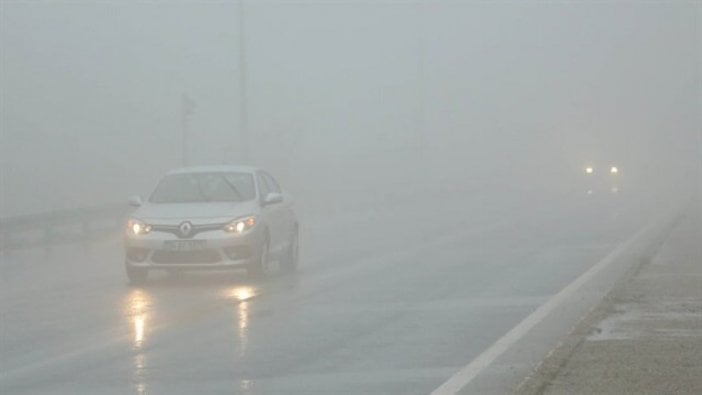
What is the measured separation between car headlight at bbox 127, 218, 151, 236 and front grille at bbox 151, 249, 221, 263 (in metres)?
0.38

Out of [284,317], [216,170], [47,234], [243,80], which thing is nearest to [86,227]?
[47,234]

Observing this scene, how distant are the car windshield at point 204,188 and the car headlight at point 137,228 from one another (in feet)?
2.96

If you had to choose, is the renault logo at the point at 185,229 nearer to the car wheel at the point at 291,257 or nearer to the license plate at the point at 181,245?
the license plate at the point at 181,245

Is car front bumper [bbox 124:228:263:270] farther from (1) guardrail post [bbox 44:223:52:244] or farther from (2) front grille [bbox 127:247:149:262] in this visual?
(1) guardrail post [bbox 44:223:52:244]

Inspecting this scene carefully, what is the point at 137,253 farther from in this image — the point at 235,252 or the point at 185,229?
the point at 235,252

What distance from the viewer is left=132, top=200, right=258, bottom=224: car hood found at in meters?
20.6

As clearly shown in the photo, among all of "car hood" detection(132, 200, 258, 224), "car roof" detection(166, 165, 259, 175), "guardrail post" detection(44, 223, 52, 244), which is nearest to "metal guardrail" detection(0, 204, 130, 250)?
"guardrail post" detection(44, 223, 52, 244)

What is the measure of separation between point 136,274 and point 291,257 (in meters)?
2.95

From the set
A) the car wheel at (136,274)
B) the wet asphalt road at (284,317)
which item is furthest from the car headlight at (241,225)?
the car wheel at (136,274)

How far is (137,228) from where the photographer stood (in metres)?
20.6

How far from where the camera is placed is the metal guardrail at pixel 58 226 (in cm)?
3059

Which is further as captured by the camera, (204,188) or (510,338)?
(204,188)

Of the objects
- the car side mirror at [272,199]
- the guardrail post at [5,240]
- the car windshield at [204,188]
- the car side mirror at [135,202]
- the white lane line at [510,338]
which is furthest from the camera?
the guardrail post at [5,240]

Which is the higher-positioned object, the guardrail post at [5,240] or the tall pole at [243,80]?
the tall pole at [243,80]
